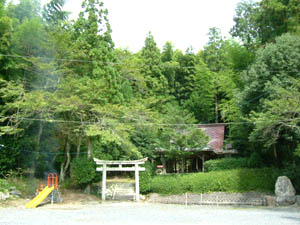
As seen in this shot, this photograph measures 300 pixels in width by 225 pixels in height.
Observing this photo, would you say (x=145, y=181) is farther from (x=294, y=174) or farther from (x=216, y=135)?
(x=216, y=135)

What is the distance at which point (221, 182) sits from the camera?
602 inches

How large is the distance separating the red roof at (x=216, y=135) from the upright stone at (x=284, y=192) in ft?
19.5

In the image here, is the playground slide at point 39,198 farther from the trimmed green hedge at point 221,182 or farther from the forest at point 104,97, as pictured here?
the trimmed green hedge at point 221,182

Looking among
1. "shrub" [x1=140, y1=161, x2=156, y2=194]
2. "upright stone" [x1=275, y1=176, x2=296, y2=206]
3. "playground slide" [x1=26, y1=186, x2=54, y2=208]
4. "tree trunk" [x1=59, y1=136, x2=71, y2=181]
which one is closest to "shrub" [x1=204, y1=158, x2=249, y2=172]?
"upright stone" [x1=275, y1=176, x2=296, y2=206]

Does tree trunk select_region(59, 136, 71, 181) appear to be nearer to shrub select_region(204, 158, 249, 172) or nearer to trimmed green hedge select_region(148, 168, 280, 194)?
trimmed green hedge select_region(148, 168, 280, 194)

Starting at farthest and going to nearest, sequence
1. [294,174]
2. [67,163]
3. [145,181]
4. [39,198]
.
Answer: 1. [67,163]
2. [145,181]
3. [294,174]
4. [39,198]

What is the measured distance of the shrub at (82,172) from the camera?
15336 mm

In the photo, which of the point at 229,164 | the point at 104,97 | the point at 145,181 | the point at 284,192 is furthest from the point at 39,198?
the point at 284,192

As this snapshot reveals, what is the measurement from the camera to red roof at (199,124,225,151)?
20.0 m

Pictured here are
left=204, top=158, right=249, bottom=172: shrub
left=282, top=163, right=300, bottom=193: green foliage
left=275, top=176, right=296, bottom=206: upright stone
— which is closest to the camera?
left=275, top=176, right=296, bottom=206: upright stone

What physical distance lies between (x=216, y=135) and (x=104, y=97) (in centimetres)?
871

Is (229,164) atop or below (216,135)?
below

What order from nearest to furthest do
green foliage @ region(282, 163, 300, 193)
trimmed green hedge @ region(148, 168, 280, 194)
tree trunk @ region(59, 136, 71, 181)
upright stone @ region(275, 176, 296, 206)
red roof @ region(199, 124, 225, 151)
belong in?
upright stone @ region(275, 176, 296, 206), green foliage @ region(282, 163, 300, 193), trimmed green hedge @ region(148, 168, 280, 194), tree trunk @ region(59, 136, 71, 181), red roof @ region(199, 124, 225, 151)

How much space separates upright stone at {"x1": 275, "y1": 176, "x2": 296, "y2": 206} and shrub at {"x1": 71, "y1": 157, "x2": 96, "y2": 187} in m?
8.48
